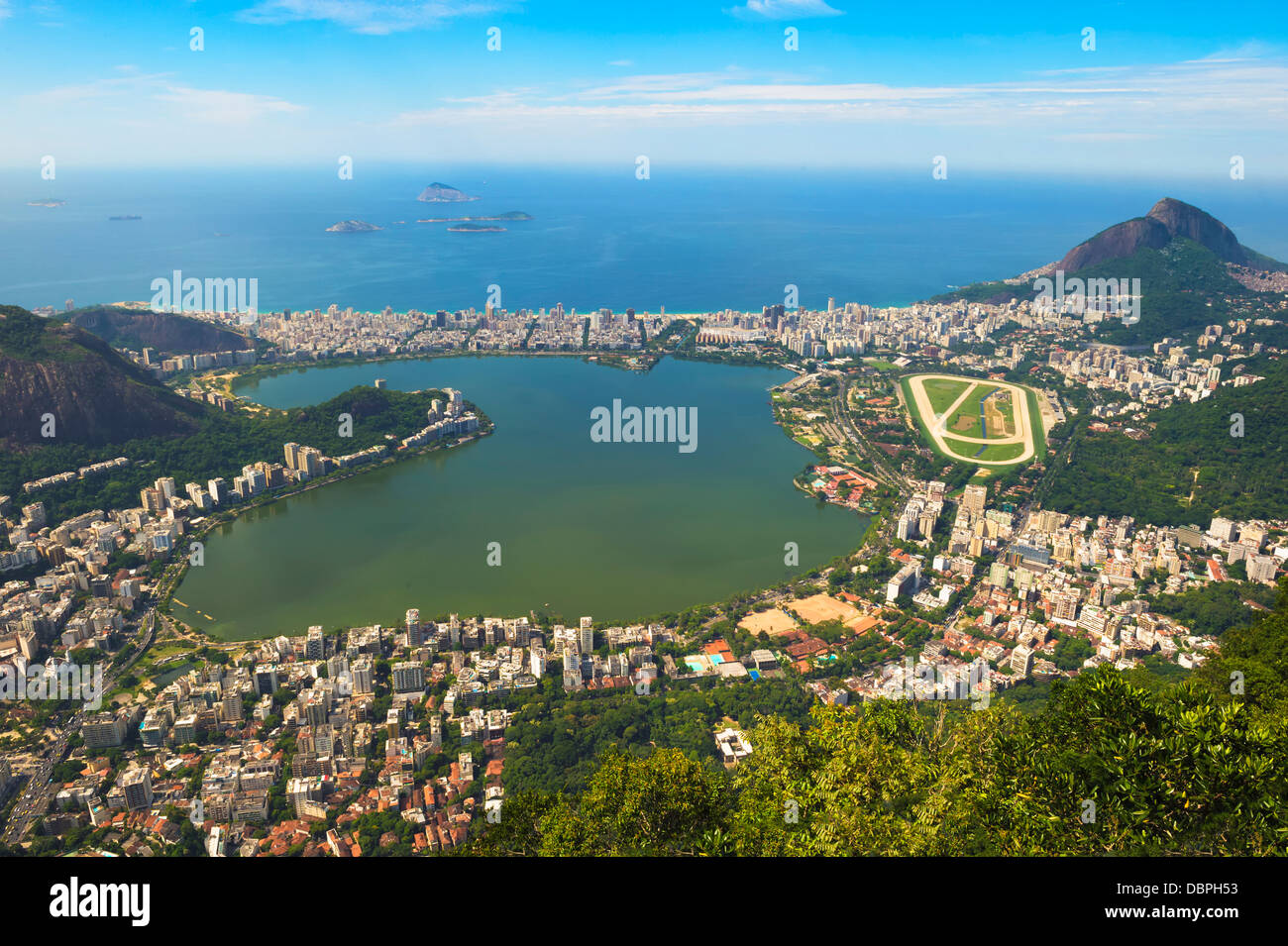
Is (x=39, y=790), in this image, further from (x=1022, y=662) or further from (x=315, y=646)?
(x=1022, y=662)

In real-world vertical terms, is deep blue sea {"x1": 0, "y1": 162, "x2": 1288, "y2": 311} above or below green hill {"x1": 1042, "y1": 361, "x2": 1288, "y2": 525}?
above

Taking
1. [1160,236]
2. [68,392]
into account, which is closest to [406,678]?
[68,392]

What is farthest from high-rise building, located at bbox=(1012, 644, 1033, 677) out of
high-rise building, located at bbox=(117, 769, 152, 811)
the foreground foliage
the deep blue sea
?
the deep blue sea

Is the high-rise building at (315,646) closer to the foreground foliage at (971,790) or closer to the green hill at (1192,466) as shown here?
the foreground foliage at (971,790)

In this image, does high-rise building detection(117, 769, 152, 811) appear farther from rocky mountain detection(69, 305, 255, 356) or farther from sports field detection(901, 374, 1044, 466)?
rocky mountain detection(69, 305, 255, 356)
